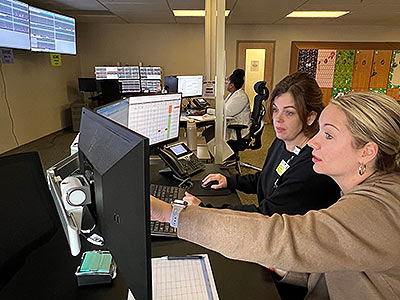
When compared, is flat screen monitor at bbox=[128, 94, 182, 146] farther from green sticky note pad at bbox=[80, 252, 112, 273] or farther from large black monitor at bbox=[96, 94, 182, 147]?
green sticky note pad at bbox=[80, 252, 112, 273]

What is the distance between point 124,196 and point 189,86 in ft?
14.1

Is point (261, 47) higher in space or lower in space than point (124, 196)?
higher

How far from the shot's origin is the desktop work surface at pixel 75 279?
759 millimetres

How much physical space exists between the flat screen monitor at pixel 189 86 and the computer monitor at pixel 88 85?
2382mm

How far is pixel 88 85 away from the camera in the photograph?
6.15 m

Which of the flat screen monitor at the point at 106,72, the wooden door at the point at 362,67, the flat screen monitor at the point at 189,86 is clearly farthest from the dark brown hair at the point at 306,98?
the wooden door at the point at 362,67

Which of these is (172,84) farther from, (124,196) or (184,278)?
(124,196)

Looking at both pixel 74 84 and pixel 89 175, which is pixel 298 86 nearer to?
pixel 89 175

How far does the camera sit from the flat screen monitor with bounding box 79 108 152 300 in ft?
1.52

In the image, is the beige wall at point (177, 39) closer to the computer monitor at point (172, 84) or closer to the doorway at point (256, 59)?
the doorway at point (256, 59)

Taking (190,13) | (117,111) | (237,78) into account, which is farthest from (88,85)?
(117,111)

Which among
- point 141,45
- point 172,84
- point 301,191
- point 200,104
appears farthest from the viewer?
point 141,45

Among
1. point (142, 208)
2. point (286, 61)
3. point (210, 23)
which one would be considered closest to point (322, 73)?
point (286, 61)

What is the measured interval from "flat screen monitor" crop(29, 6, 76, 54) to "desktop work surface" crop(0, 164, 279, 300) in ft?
14.2
